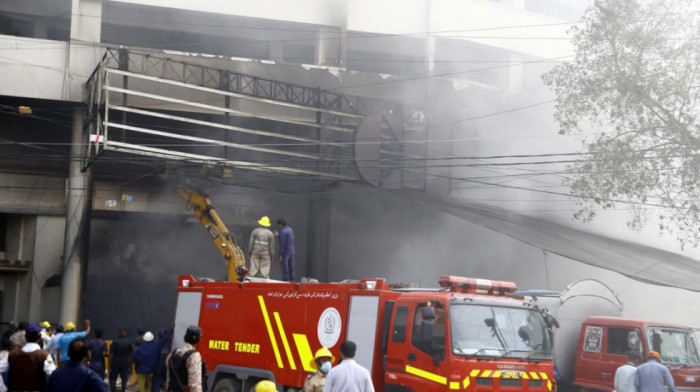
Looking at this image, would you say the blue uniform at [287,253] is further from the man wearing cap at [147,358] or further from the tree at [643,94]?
the tree at [643,94]

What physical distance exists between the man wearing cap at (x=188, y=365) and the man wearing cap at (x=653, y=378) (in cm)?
588

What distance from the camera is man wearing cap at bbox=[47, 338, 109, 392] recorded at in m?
5.62

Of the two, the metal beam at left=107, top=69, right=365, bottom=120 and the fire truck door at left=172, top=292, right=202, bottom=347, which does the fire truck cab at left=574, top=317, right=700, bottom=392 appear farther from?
the metal beam at left=107, top=69, right=365, bottom=120

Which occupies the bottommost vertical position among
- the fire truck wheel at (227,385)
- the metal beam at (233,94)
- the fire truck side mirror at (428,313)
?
the fire truck wheel at (227,385)

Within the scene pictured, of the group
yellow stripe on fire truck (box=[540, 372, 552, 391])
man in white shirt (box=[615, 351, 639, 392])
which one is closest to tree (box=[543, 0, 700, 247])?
man in white shirt (box=[615, 351, 639, 392])

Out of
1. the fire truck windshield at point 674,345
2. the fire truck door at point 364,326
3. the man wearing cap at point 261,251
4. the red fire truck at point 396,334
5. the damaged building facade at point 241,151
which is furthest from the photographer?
Answer: the damaged building facade at point 241,151

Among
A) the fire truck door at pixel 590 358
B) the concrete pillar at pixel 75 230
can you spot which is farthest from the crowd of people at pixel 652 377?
the concrete pillar at pixel 75 230

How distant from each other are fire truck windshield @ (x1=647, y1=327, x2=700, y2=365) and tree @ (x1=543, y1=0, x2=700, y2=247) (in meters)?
3.63

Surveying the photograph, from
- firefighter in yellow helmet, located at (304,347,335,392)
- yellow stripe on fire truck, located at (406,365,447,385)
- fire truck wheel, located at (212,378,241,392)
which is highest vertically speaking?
firefighter in yellow helmet, located at (304,347,335,392)

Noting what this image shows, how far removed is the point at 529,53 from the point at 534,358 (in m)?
21.9

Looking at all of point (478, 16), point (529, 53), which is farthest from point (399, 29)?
point (529, 53)

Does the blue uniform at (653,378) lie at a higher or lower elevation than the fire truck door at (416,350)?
lower

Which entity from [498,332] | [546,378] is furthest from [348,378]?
[546,378]

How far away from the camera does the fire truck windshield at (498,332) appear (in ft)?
28.2
